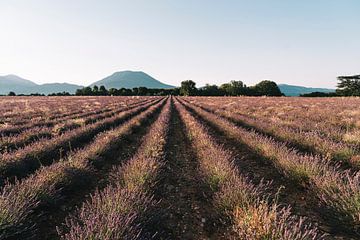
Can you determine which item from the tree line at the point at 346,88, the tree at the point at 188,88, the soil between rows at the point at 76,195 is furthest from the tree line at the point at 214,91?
the soil between rows at the point at 76,195

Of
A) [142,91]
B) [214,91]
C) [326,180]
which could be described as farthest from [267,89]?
[326,180]

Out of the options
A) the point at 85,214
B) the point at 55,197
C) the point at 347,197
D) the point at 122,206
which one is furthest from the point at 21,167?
the point at 347,197

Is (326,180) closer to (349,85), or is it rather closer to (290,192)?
(290,192)

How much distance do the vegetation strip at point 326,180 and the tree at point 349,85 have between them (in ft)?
278

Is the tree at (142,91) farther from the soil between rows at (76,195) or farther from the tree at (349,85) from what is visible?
the soil between rows at (76,195)

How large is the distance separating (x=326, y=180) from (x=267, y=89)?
342 feet

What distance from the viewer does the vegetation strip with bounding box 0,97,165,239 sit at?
130 inches

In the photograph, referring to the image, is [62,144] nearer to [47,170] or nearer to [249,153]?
[47,170]

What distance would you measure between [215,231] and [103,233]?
1.74m

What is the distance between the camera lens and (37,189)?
4270 millimetres

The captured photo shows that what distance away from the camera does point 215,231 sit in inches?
153

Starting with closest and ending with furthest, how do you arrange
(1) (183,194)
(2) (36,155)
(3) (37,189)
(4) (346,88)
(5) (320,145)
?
(3) (37,189)
(1) (183,194)
(2) (36,155)
(5) (320,145)
(4) (346,88)

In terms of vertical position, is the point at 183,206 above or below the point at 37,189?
below

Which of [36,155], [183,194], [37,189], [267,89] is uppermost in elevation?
[37,189]
